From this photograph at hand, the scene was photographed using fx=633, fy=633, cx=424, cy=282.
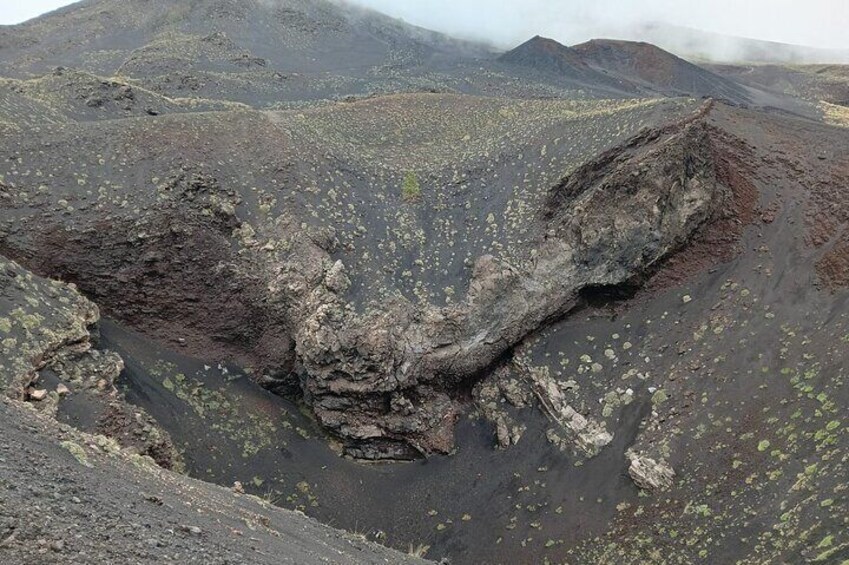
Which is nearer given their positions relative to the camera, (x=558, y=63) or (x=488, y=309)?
(x=488, y=309)

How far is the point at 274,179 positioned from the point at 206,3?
5693 centimetres

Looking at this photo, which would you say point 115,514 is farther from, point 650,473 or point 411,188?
point 411,188

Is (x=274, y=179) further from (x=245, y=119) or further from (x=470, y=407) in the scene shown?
(x=470, y=407)

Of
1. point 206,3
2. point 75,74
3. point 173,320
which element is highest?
point 206,3

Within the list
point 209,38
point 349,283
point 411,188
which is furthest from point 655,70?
point 349,283

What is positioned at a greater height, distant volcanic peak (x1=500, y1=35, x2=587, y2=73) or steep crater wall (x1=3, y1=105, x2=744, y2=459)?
distant volcanic peak (x1=500, y1=35, x2=587, y2=73)

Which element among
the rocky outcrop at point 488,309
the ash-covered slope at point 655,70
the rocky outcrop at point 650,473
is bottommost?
the rocky outcrop at point 650,473

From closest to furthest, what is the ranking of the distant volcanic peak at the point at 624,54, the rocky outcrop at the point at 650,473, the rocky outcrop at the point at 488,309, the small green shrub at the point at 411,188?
the rocky outcrop at the point at 650,473 < the rocky outcrop at the point at 488,309 < the small green shrub at the point at 411,188 < the distant volcanic peak at the point at 624,54

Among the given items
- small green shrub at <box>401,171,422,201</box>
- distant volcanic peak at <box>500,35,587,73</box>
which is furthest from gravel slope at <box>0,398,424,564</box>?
distant volcanic peak at <box>500,35,587,73</box>

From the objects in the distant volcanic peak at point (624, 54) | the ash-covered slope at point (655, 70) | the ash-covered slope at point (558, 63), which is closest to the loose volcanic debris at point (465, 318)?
the ash-covered slope at point (558, 63)

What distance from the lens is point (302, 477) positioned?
2177cm

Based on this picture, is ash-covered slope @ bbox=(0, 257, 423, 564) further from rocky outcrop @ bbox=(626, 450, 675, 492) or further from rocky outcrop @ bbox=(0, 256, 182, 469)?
rocky outcrop @ bbox=(626, 450, 675, 492)

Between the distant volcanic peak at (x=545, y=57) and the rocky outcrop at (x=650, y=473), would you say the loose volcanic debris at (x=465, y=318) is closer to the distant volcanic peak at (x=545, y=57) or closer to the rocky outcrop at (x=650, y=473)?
the rocky outcrop at (x=650, y=473)

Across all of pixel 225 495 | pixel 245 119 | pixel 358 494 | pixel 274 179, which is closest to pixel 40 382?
pixel 225 495
